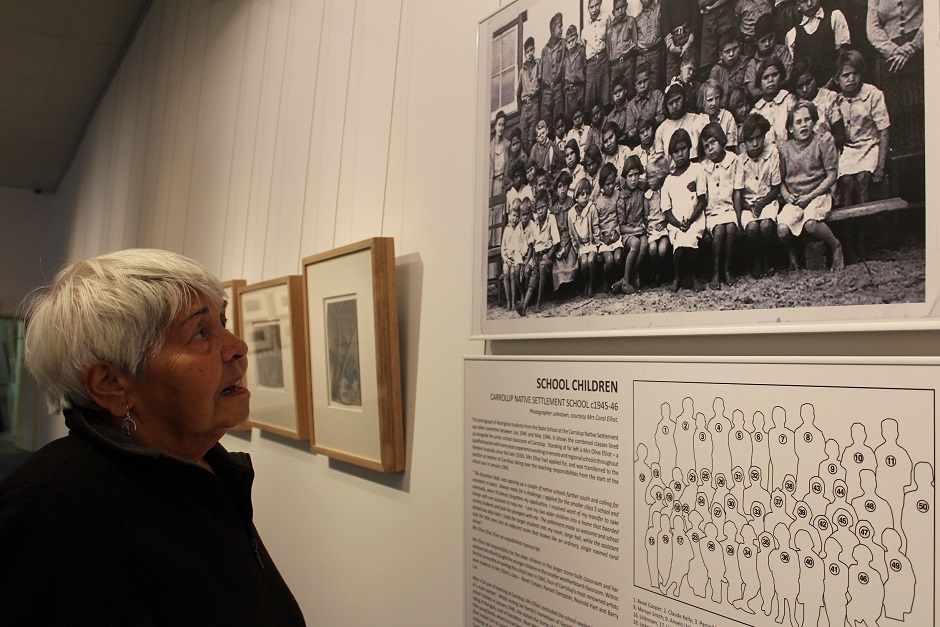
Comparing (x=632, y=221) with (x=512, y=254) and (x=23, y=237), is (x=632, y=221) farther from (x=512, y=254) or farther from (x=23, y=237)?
(x=23, y=237)

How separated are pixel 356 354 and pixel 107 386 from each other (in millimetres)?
901

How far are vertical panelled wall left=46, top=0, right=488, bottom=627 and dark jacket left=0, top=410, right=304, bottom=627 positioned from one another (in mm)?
612

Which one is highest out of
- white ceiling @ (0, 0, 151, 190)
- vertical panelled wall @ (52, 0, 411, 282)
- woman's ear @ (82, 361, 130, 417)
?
white ceiling @ (0, 0, 151, 190)

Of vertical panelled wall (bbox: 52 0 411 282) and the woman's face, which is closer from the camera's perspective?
the woman's face

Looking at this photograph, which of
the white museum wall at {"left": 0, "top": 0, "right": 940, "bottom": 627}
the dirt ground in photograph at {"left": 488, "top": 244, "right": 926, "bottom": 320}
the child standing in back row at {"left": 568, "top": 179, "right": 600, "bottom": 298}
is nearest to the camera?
the dirt ground in photograph at {"left": 488, "top": 244, "right": 926, "bottom": 320}

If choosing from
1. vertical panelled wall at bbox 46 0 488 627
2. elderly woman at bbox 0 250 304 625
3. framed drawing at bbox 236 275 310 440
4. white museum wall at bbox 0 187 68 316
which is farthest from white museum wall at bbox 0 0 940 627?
white museum wall at bbox 0 187 68 316

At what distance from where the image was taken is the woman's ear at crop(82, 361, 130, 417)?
156cm

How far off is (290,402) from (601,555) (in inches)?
69.6

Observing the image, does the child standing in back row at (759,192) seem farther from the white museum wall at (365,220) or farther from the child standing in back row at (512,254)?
the child standing in back row at (512,254)

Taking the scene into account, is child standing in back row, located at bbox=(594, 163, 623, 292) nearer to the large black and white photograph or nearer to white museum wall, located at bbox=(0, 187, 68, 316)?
the large black and white photograph

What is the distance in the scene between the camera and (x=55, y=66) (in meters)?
6.84

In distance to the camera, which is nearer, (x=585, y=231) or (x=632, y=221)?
(x=632, y=221)

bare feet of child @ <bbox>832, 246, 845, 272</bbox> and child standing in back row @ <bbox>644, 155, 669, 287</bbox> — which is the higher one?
child standing in back row @ <bbox>644, 155, 669, 287</bbox>

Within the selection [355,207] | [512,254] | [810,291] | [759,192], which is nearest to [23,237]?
[355,207]
